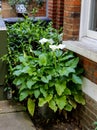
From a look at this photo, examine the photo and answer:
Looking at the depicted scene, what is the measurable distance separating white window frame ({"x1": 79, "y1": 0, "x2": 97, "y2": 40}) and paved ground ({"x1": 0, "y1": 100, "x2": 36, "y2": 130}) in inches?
46.3

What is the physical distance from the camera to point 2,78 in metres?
3.90

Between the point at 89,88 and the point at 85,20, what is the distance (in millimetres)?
800

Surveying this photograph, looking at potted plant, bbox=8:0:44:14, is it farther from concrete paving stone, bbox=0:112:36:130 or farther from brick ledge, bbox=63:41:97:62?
concrete paving stone, bbox=0:112:36:130

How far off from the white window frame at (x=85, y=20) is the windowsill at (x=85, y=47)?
6 cm

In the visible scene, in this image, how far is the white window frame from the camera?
3.26 metres

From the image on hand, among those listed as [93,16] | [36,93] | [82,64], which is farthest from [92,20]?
[36,93]

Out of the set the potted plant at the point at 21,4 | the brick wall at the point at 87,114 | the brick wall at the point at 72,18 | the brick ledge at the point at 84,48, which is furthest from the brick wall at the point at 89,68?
the potted plant at the point at 21,4

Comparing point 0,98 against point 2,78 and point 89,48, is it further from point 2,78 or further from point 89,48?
point 89,48

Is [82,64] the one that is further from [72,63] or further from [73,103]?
[73,103]

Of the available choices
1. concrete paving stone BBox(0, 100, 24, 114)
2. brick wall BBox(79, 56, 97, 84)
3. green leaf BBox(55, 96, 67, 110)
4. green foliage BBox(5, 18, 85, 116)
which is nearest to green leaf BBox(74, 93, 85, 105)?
green foliage BBox(5, 18, 85, 116)

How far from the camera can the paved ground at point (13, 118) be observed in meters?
3.28

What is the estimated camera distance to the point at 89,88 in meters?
3.11

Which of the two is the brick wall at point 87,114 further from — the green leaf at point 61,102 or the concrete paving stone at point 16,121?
the concrete paving stone at point 16,121

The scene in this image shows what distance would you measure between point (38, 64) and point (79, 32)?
2.03 ft
